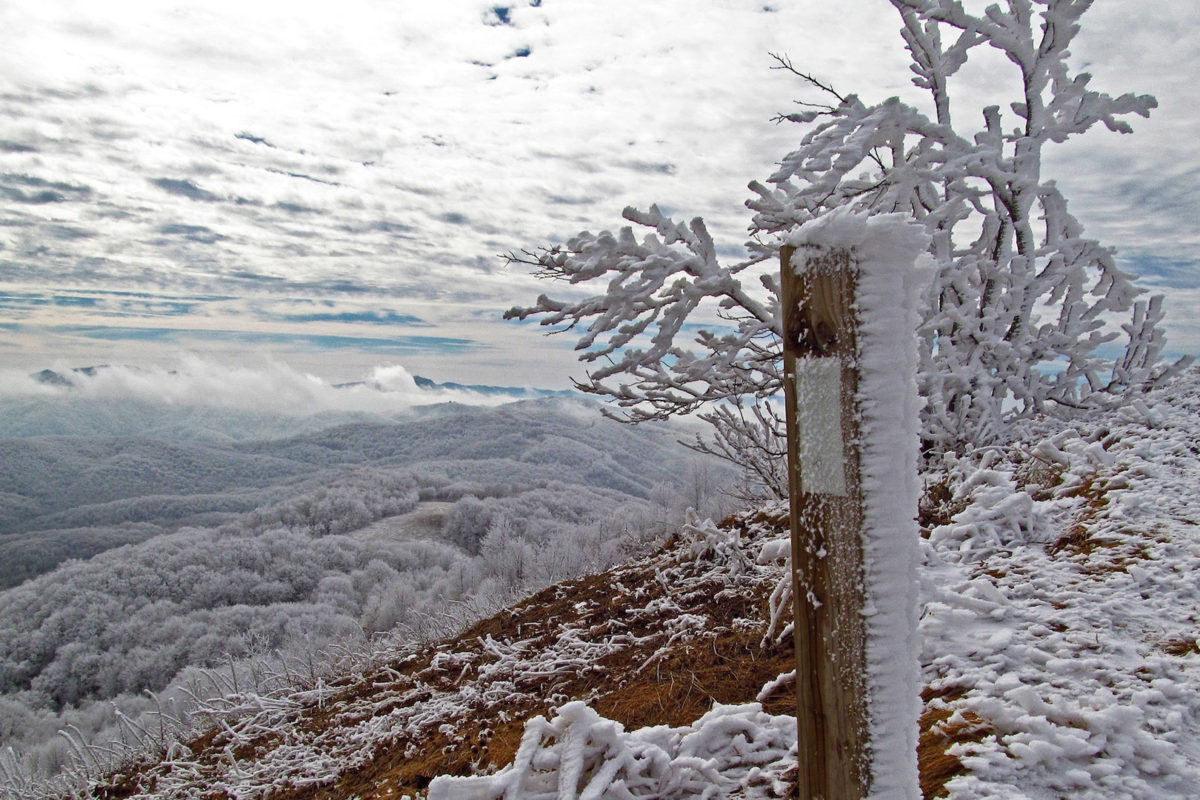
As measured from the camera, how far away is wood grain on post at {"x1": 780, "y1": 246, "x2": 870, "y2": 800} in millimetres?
1386

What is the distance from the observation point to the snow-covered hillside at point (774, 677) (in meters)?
1.84

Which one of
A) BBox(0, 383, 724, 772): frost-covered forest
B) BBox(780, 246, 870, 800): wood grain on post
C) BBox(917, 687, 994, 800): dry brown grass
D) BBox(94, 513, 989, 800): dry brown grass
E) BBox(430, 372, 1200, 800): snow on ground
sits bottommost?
BBox(0, 383, 724, 772): frost-covered forest

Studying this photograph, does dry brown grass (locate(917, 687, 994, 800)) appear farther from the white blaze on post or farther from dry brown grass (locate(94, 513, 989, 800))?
the white blaze on post

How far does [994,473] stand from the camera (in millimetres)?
3994

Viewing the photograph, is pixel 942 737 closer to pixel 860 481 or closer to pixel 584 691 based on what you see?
pixel 860 481

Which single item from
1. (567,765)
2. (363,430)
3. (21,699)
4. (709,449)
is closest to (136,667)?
(21,699)

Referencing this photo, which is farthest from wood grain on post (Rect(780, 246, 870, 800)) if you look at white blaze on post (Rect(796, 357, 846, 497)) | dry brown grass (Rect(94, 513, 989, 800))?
dry brown grass (Rect(94, 513, 989, 800))

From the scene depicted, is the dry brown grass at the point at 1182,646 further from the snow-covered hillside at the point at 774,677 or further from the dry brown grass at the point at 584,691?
the dry brown grass at the point at 584,691

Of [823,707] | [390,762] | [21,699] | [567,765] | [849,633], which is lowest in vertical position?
[21,699]

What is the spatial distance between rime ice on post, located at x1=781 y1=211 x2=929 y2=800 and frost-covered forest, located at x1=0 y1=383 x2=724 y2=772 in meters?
4.94

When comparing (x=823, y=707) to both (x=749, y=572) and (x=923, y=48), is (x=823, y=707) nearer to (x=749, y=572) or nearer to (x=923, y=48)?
(x=749, y=572)

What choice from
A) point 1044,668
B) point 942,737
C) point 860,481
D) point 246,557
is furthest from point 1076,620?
point 246,557

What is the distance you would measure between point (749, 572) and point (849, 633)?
3.41 m

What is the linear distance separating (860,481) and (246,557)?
1735 inches
